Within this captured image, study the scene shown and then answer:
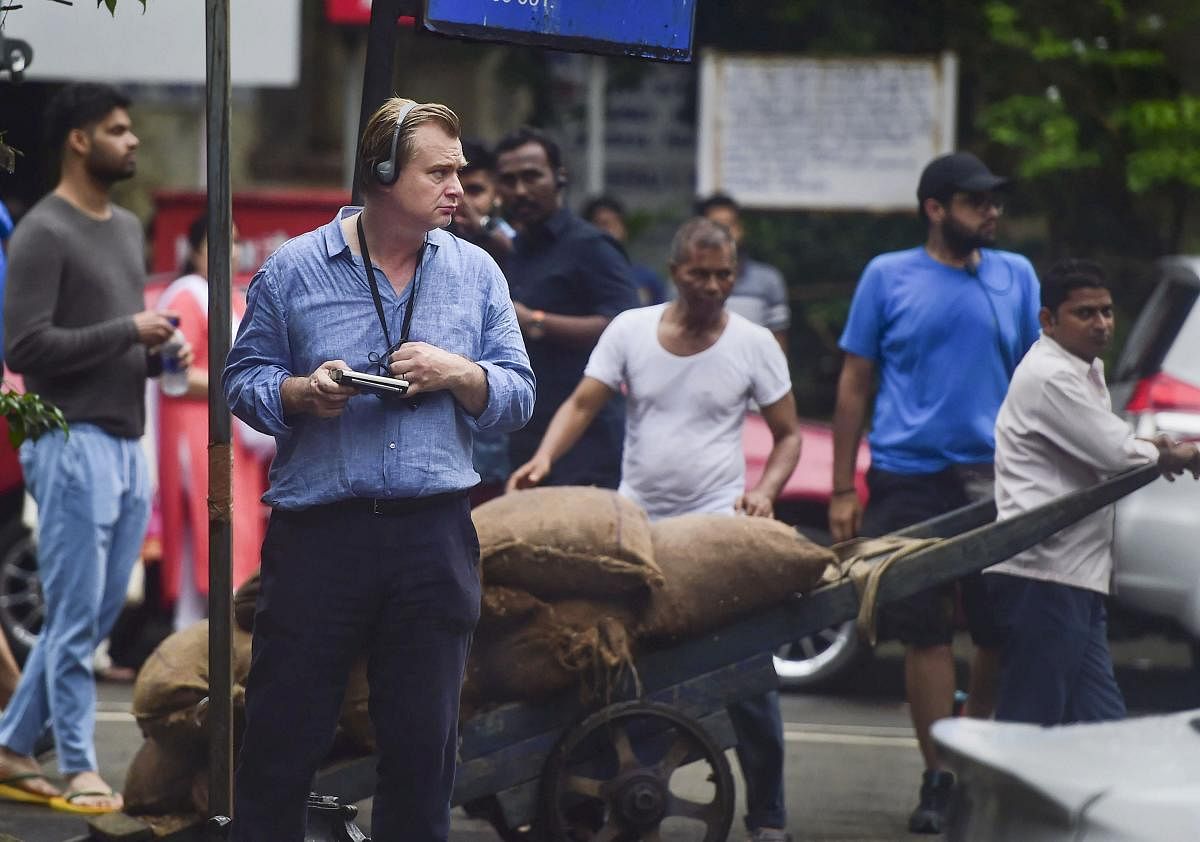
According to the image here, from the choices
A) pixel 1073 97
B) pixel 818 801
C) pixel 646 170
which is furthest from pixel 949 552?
pixel 646 170

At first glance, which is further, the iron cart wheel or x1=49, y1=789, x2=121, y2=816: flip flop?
x1=49, y1=789, x2=121, y2=816: flip flop

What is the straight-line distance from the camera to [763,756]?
5922 mm

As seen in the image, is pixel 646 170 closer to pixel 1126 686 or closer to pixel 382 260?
pixel 1126 686

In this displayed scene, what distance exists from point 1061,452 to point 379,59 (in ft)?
7.67

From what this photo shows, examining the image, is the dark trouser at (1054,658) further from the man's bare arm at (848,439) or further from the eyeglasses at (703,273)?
the eyeglasses at (703,273)

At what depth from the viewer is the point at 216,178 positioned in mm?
4781

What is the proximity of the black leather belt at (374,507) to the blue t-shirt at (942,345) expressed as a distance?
2.66 meters

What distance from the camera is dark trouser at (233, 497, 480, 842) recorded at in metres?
4.30

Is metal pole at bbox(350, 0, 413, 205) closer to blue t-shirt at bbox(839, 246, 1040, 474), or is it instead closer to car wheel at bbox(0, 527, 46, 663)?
blue t-shirt at bbox(839, 246, 1040, 474)

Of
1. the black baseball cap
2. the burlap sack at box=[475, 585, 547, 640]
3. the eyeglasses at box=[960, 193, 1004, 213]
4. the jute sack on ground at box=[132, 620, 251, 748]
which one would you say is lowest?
the jute sack on ground at box=[132, 620, 251, 748]

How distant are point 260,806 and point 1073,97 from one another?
351 inches

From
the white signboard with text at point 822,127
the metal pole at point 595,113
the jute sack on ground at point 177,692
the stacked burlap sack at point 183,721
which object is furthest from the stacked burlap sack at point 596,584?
the metal pole at point 595,113

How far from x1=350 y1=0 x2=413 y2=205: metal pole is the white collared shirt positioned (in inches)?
84.2

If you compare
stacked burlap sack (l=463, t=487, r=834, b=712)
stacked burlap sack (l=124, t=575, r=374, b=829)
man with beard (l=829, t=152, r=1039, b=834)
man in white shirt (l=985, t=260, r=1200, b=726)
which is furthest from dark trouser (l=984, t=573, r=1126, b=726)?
stacked burlap sack (l=124, t=575, r=374, b=829)
